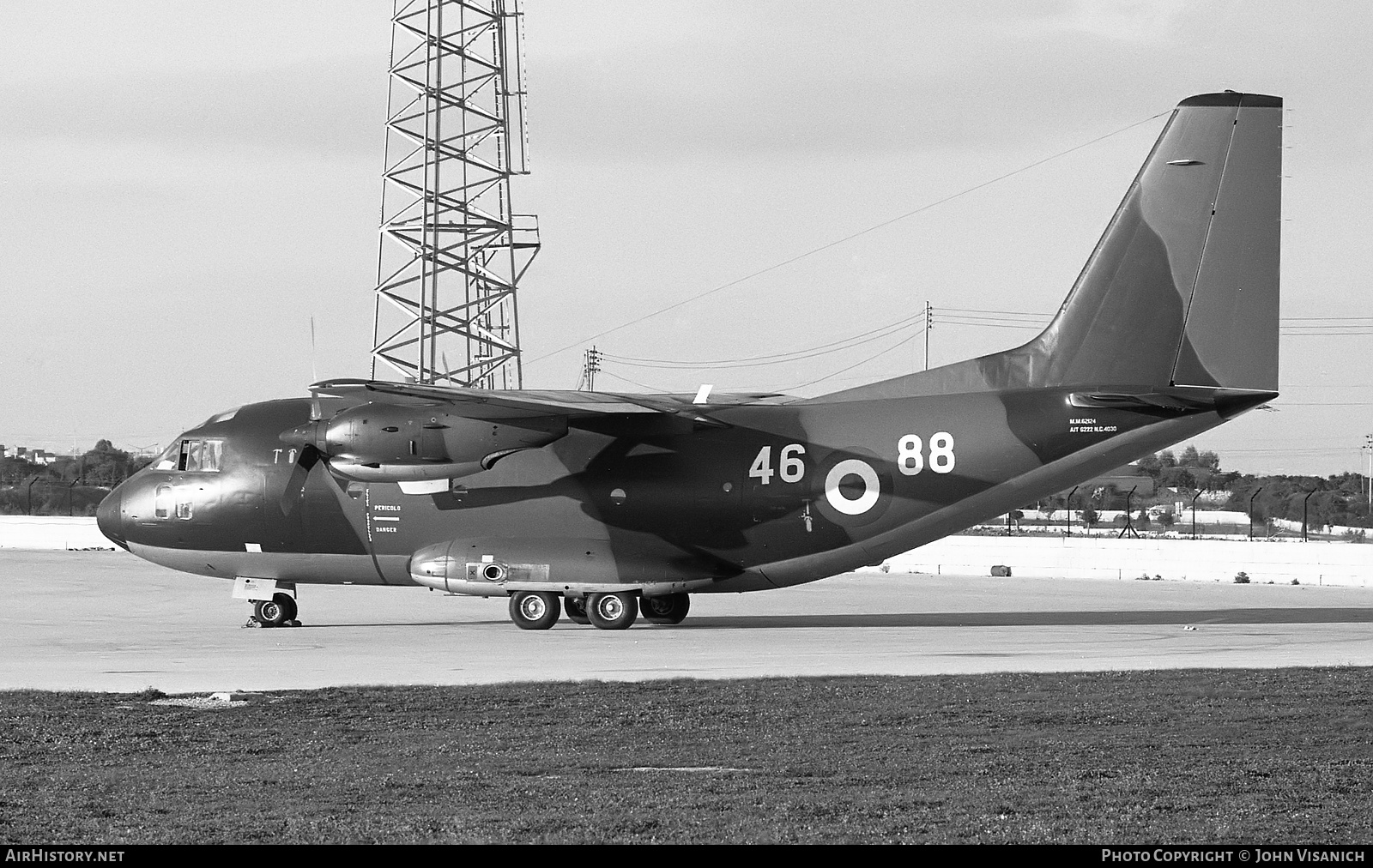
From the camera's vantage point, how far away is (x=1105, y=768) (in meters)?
11.2

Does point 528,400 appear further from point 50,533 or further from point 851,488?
point 50,533

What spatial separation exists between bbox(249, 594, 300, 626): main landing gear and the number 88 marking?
1063cm

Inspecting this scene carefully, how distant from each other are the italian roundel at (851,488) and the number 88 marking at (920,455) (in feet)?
1.11

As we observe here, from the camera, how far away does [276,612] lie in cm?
2533

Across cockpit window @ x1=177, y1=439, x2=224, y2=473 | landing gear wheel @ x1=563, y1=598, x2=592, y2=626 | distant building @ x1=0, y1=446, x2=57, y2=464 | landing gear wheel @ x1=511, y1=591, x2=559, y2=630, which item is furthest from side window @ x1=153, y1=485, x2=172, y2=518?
distant building @ x1=0, y1=446, x2=57, y2=464

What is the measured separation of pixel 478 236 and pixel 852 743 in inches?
1215

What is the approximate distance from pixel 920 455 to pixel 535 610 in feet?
22.0

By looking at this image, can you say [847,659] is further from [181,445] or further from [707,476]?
[181,445]

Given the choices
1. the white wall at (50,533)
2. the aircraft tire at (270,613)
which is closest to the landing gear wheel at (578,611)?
the aircraft tire at (270,613)

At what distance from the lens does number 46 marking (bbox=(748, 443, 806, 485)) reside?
23406 millimetres

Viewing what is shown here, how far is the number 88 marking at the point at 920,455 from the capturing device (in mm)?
22547

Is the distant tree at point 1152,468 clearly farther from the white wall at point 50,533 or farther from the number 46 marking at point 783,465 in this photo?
the number 46 marking at point 783,465

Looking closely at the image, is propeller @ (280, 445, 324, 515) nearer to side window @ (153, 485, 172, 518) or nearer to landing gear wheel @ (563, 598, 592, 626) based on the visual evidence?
side window @ (153, 485, 172, 518)

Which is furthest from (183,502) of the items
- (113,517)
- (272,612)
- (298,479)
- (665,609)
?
(665,609)
